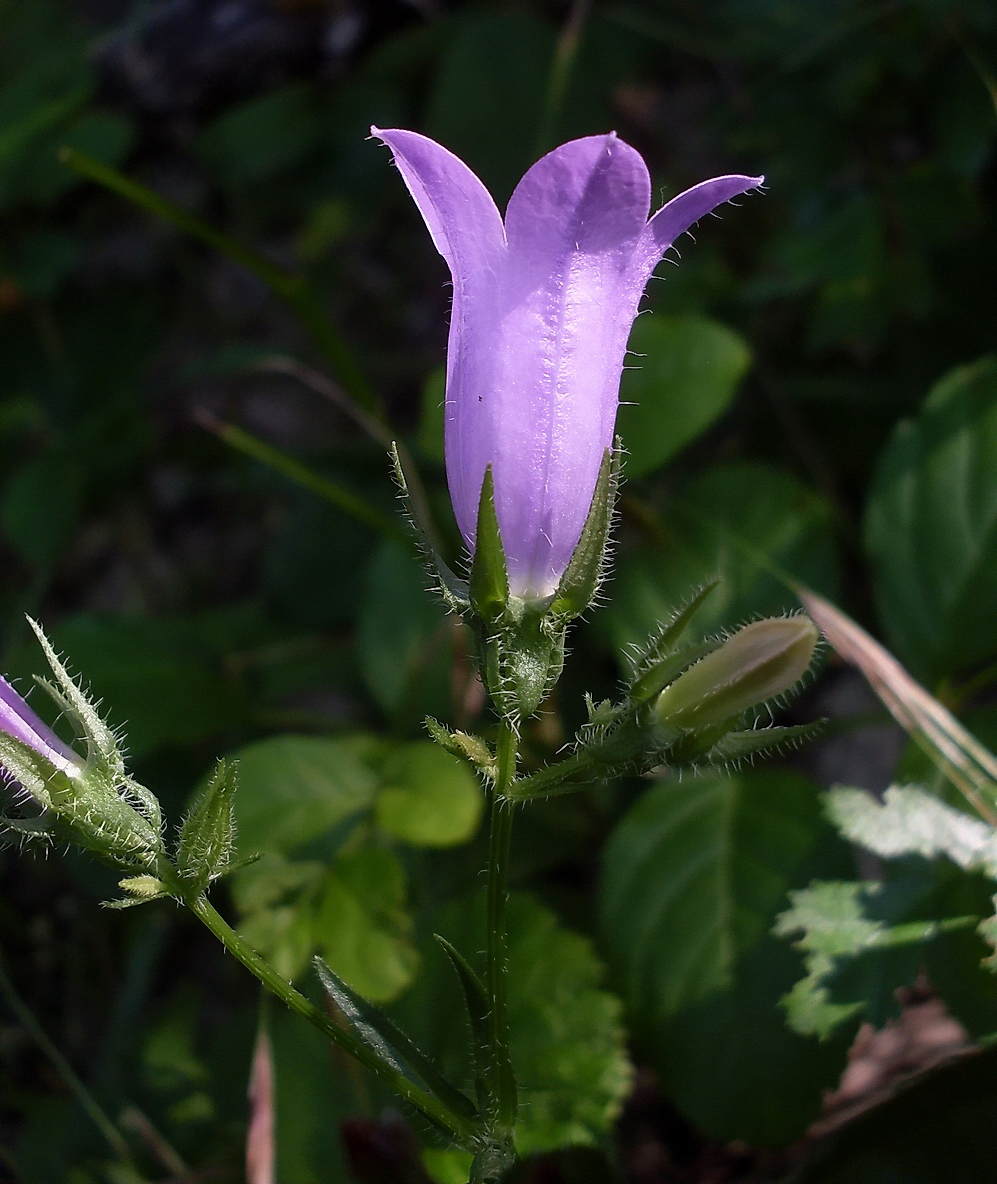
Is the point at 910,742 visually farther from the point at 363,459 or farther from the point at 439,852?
the point at 363,459

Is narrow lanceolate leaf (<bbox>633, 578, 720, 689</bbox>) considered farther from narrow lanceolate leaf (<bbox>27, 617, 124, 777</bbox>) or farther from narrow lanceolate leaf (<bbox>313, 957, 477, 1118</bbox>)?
narrow lanceolate leaf (<bbox>27, 617, 124, 777</bbox>)

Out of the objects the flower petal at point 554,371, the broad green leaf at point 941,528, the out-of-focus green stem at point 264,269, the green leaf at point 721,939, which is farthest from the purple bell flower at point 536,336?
the out-of-focus green stem at point 264,269

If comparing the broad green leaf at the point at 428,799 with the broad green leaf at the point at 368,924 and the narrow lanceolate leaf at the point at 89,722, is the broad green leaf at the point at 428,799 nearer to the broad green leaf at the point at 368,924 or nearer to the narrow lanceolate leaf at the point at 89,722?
the broad green leaf at the point at 368,924

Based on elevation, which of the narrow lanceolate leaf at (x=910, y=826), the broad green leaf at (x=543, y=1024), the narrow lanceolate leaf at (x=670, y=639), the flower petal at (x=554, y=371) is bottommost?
the broad green leaf at (x=543, y=1024)

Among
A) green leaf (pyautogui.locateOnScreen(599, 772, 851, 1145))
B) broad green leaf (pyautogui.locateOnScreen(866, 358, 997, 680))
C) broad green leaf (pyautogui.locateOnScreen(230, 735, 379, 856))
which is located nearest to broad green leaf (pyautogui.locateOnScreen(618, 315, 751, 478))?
broad green leaf (pyautogui.locateOnScreen(866, 358, 997, 680))

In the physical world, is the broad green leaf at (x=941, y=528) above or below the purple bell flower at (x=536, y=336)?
below

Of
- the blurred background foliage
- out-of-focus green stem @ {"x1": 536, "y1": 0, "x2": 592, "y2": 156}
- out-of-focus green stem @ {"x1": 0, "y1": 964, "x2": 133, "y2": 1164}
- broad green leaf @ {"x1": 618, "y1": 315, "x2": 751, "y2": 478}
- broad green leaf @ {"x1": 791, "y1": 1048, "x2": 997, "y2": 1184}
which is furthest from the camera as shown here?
out-of-focus green stem @ {"x1": 536, "y1": 0, "x2": 592, "y2": 156}

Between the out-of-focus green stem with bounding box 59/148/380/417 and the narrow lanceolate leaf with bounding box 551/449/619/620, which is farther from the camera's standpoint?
the out-of-focus green stem with bounding box 59/148/380/417

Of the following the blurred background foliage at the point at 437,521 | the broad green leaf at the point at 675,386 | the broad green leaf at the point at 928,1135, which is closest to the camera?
the broad green leaf at the point at 928,1135
